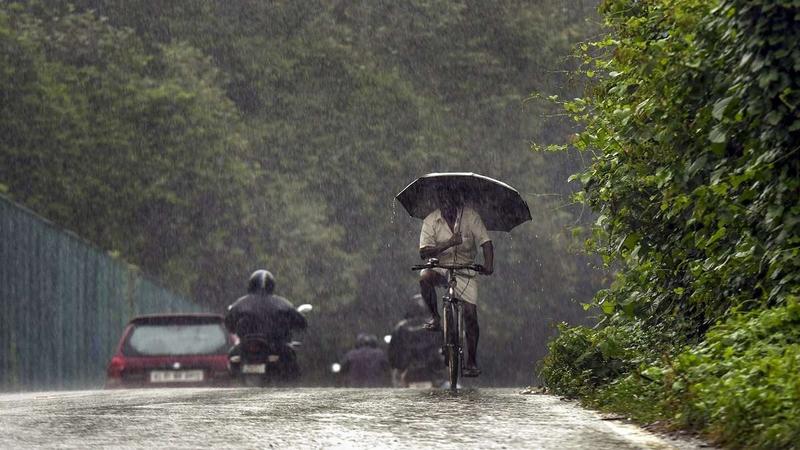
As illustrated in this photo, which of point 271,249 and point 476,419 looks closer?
point 476,419

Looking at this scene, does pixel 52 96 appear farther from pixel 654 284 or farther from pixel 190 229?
pixel 654 284

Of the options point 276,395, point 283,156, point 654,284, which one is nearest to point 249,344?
point 276,395

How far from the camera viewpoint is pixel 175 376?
20766mm

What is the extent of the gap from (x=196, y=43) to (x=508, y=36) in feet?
27.0

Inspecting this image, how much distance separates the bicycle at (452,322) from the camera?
1416cm

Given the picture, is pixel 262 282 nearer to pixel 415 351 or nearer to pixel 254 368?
pixel 254 368

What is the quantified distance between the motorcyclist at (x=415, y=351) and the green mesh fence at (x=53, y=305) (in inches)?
197

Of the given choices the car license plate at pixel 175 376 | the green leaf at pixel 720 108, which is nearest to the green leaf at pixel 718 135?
the green leaf at pixel 720 108

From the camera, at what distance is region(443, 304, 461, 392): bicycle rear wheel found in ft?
46.2

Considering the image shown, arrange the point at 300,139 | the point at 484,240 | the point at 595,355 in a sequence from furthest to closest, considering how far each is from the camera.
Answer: the point at 300,139 < the point at 484,240 < the point at 595,355

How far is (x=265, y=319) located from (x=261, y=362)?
1.82 feet

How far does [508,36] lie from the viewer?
44594 mm

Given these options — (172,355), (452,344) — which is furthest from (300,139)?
(452,344)

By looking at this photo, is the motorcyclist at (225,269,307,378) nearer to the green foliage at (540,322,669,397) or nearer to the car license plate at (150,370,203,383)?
the car license plate at (150,370,203,383)
